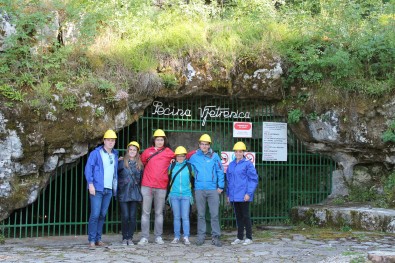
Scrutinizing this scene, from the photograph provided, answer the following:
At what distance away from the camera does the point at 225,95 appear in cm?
1018

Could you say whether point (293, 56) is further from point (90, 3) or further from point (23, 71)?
point (23, 71)

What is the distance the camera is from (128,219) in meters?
8.09

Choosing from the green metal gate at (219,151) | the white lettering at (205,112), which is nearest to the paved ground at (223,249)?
the green metal gate at (219,151)

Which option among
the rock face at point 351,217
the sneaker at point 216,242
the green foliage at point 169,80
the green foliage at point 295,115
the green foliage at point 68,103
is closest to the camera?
the sneaker at point 216,242

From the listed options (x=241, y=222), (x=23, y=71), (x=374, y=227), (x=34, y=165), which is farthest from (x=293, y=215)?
(x=23, y=71)

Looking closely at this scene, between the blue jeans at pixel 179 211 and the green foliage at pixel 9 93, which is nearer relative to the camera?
the green foliage at pixel 9 93

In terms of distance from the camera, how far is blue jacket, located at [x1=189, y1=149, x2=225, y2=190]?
8234 millimetres

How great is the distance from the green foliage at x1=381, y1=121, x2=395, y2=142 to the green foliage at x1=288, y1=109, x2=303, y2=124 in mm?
1722

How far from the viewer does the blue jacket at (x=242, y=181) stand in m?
8.20

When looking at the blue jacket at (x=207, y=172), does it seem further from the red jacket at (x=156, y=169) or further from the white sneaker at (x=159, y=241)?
the white sneaker at (x=159, y=241)

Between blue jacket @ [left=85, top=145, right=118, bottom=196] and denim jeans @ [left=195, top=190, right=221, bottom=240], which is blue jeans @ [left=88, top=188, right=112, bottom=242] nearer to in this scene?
blue jacket @ [left=85, top=145, right=118, bottom=196]

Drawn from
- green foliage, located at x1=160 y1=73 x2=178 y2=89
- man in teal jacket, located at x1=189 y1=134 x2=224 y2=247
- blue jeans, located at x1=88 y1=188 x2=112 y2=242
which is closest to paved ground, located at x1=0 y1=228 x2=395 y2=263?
blue jeans, located at x1=88 y1=188 x2=112 y2=242

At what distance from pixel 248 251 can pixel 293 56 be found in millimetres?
4575

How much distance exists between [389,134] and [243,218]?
151 inches
